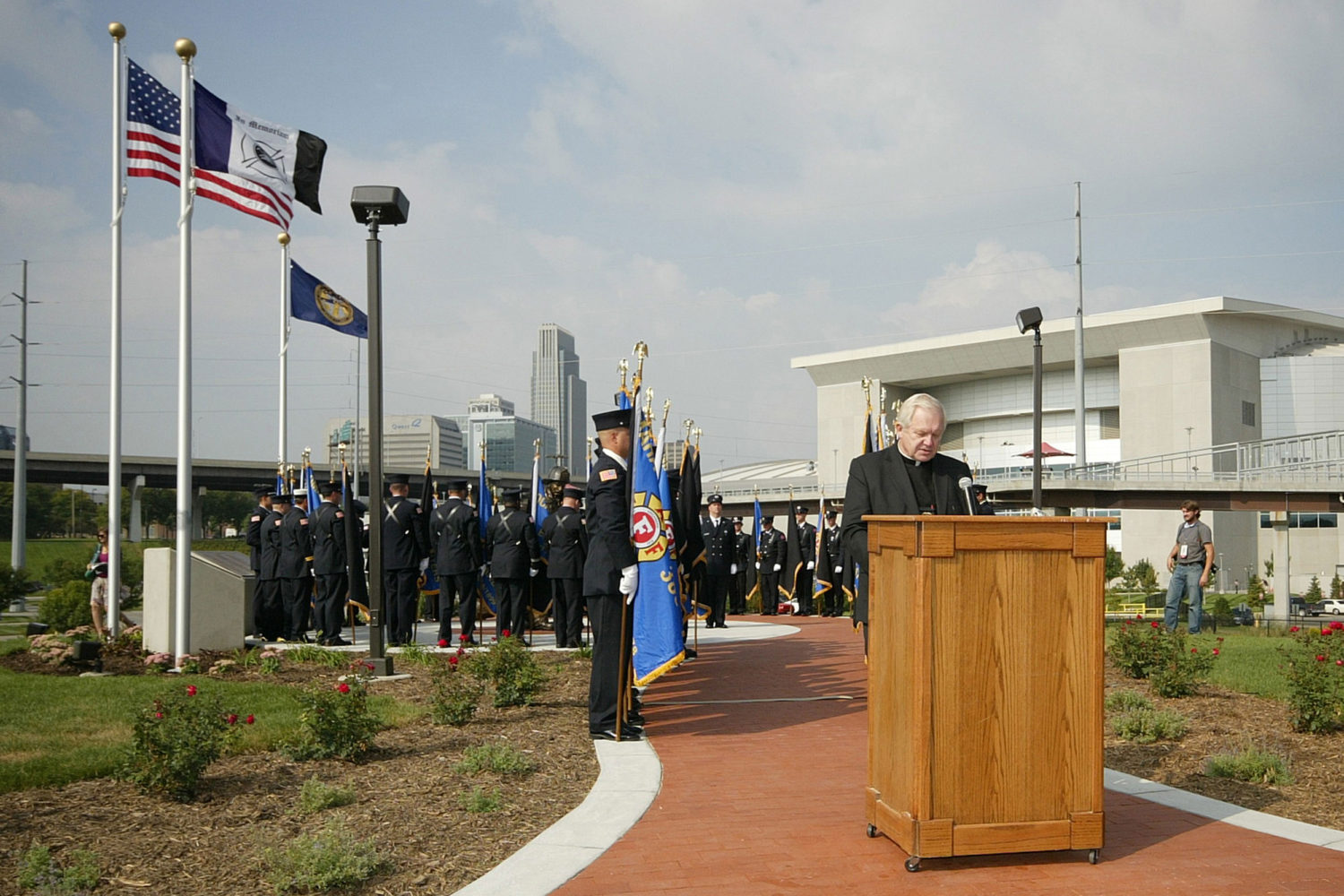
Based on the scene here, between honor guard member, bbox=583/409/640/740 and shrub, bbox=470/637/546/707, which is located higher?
honor guard member, bbox=583/409/640/740

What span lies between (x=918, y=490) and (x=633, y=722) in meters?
3.29

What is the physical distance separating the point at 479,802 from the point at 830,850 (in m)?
1.83

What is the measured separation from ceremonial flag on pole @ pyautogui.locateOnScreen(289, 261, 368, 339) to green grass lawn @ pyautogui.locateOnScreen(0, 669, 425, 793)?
9.65m

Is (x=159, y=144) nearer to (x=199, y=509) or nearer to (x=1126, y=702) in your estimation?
(x=1126, y=702)

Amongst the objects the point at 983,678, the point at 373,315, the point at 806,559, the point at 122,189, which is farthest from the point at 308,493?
the point at 983,678

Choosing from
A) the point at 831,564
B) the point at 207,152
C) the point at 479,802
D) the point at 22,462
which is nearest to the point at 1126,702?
the point at 479,802

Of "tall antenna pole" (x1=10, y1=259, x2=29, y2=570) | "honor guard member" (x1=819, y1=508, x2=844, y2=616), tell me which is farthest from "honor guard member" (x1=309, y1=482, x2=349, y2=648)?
"tall antenna pole" (x1=10, y1=259, x2=29, y2=570)

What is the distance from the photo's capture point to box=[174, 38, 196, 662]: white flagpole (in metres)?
11.8

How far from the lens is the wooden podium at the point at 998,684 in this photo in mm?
4562

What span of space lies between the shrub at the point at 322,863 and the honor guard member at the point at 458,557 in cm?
962

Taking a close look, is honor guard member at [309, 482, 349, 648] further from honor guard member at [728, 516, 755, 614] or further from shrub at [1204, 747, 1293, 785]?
shrub at [1204, 747, 1293, 785]

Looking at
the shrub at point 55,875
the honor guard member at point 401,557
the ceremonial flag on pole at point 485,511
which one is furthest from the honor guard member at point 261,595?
the shrub at point 55,875

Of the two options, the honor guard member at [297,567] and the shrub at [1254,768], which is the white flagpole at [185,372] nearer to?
the honor guard member at [297,567]

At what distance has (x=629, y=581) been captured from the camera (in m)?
7.58
